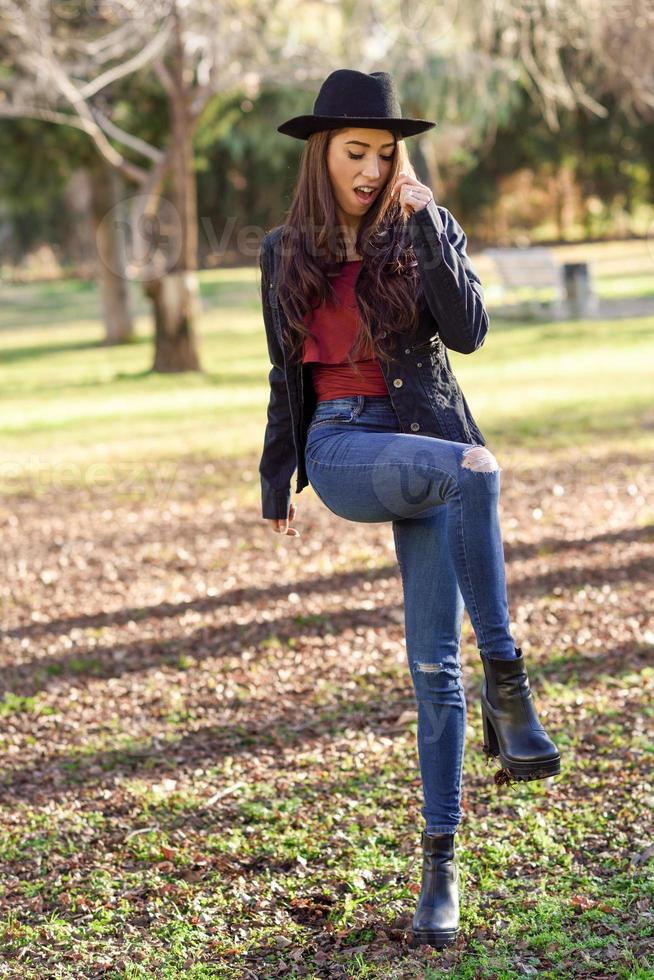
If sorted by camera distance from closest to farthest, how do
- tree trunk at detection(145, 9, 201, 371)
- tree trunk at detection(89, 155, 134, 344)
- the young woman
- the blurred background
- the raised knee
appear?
the raised knee, the young woman, the blurred background, tree trunk at detection(145, 9, 201, 371), tree trunk at detection(89, 155, 134, 344)

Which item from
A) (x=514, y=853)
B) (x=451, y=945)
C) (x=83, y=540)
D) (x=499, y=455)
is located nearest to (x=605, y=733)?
(x=514, y=853)

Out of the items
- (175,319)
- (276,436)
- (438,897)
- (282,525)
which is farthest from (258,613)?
(175,319)

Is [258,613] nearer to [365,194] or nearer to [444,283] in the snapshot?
[365,194]

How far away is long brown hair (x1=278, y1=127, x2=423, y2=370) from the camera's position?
3324mm

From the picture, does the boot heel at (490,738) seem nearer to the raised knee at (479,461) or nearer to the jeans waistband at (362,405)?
the raised knee at (479,461)

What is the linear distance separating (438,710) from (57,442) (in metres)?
9.40

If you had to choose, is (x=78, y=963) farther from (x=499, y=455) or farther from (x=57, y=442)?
(x=57, y=442)

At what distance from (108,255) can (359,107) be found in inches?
767

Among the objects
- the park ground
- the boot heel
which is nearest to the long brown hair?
the boot heel

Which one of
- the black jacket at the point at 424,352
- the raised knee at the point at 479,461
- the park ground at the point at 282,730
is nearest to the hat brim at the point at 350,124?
the black jacket at the point at 424,352

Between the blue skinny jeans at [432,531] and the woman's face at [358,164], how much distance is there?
523mm

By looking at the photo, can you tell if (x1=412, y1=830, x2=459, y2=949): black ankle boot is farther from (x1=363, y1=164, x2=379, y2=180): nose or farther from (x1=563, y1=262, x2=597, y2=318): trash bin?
(x1=563, y1=262, x2=597, y2=318): trash bin

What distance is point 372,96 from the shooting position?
3404 millimetres

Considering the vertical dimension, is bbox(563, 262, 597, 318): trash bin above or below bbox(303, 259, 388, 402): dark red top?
below
